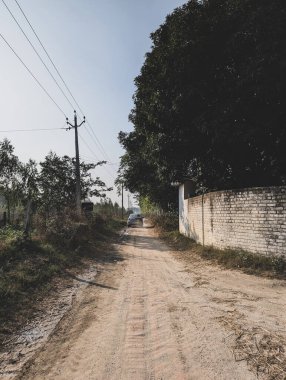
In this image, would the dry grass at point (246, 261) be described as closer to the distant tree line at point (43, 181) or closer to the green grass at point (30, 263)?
the green grass at point (30, 263)

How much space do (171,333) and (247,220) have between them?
238 inches

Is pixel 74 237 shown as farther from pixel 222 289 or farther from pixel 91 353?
pixel 91 353

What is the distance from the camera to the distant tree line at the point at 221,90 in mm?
10781

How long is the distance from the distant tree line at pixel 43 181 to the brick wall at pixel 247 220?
57.4 feet

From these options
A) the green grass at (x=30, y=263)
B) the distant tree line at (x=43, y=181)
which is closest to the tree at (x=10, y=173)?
the distant tree line at (x=43, y=181)

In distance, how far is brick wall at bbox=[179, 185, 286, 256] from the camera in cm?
920

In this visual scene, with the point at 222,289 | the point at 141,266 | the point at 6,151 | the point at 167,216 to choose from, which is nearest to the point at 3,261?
the point at 141,266

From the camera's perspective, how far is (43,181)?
32.2 meters

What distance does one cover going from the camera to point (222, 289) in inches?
304

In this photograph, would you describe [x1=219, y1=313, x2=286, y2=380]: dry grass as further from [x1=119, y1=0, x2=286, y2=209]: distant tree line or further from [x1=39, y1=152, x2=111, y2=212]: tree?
[x1=39, y1=152, x2=111, y2=212]: tree

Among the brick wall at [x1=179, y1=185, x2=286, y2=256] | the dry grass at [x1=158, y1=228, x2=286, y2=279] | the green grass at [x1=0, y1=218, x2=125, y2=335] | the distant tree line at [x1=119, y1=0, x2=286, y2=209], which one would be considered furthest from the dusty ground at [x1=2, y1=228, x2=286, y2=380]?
the distant tree line at [x1=119, y1=0, x2=286, y2=209]

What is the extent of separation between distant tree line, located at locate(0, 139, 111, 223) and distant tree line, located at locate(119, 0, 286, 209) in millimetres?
16751

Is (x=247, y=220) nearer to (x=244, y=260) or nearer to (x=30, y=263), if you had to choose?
(x=244, y=260)

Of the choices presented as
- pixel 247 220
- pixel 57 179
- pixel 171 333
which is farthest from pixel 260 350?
pixel 57 179
